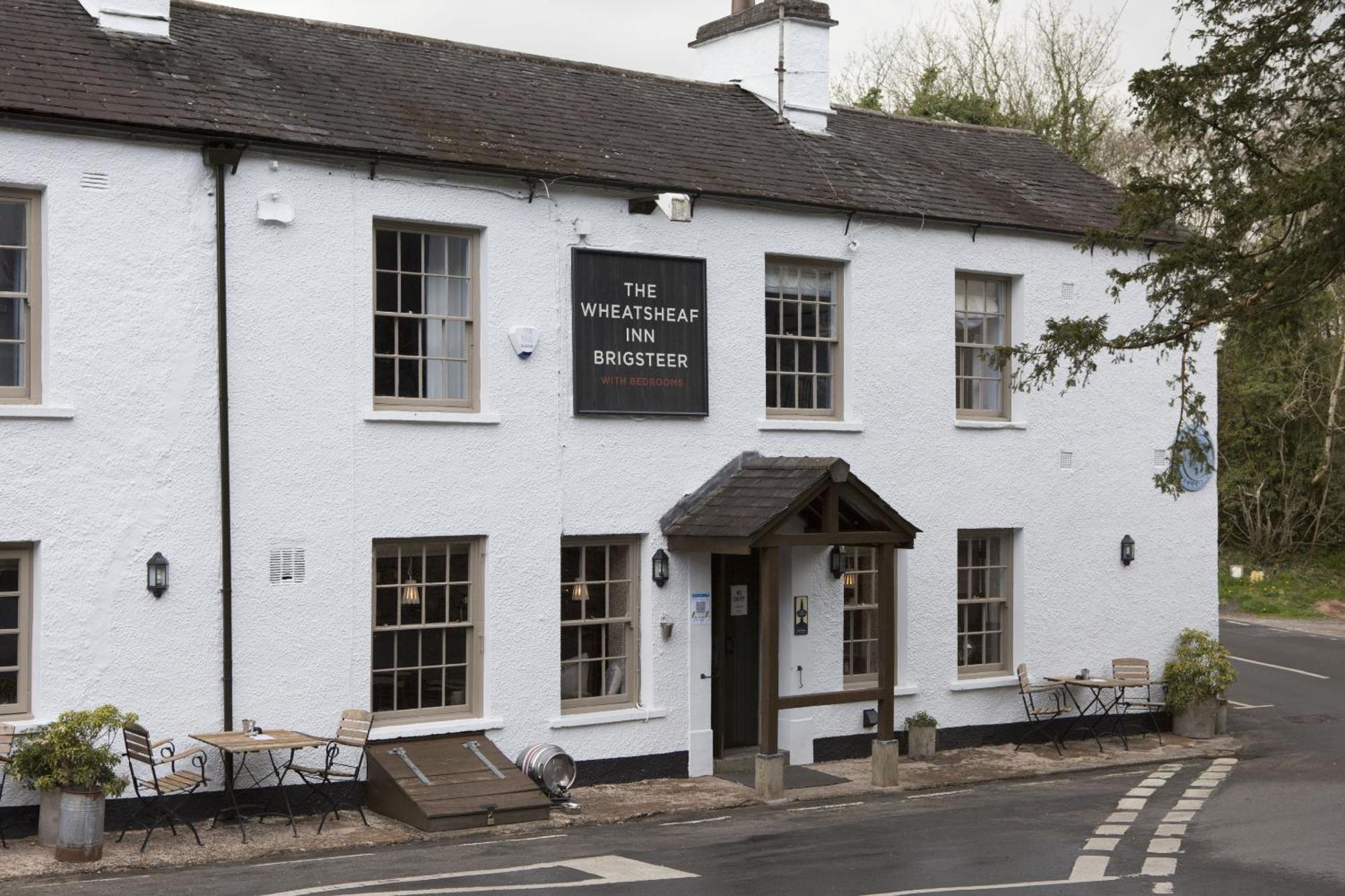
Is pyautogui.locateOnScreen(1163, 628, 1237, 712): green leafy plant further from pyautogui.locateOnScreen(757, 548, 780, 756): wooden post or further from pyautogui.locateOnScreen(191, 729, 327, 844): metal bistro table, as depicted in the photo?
pyautogui.locateOnScreen(191, 729, 327, 844): metal bistro table

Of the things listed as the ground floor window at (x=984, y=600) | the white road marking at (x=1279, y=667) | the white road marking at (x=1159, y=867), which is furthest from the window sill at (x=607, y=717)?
the white road marking at (x=1279, y=667)

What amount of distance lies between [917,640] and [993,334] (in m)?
3.73

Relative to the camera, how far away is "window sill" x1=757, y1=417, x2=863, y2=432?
17312 millimetres

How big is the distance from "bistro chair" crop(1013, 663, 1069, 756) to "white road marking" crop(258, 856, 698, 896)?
26.0 feet

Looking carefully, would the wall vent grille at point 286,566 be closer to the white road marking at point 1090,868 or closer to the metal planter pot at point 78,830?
the metal planter pot at point 78,830

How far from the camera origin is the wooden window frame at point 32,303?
1334cm

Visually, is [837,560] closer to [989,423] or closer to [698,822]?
[989,423]

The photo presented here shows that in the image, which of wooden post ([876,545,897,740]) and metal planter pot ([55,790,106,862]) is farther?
wooden post ([876,545,897,740])

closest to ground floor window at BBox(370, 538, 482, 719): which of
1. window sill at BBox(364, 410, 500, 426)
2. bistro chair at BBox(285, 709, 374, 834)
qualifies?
bistro chair at BBox(285, 709, 374, 834)

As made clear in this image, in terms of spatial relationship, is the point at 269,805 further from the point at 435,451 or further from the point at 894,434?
the point at 894,434

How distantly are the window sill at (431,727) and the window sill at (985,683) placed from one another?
5.80 metres

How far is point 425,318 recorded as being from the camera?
1530 centimetres

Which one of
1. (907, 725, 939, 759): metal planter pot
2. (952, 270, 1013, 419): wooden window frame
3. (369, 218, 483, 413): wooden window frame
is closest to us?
(369, 218, 483, 413): wooden window frame

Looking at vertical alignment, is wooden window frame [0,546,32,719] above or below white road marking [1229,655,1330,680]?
above
